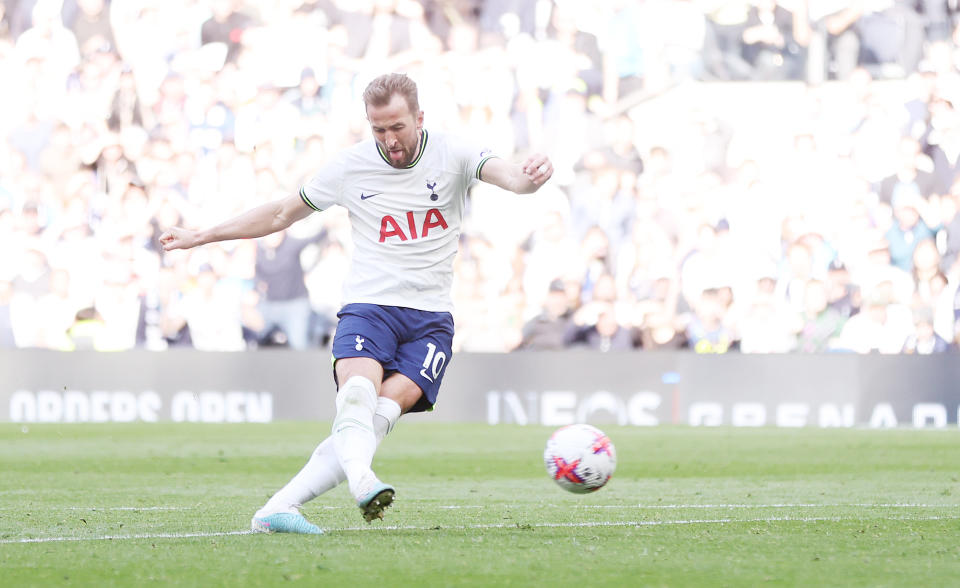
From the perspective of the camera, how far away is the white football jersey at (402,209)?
6246 millimetres

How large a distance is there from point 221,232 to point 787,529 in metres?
2.73

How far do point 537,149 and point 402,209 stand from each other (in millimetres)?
11669

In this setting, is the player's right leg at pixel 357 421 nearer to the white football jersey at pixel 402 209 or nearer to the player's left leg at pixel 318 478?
the player's left leg at pixel 318 478

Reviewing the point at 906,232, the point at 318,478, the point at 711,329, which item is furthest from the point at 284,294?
the point at 318,478

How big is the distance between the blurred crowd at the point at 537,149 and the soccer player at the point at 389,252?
34.7 feet

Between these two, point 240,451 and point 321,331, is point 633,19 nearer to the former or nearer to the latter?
point 321,331

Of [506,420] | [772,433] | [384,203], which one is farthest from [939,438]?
[384,203]

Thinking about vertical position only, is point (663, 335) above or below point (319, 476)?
above

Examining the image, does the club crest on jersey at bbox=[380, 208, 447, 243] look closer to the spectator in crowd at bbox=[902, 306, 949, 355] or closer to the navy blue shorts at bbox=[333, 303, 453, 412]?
the navy blue shorts at bbox=[333, 303, 453, 412]

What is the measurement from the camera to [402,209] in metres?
6.27

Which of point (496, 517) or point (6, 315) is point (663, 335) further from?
point (496, 517)

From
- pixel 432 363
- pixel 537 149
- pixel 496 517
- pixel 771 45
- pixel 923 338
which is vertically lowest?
pixel 496 517

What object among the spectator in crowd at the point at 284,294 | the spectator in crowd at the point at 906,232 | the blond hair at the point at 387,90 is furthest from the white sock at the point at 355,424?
the spectator in crowd at the point at 906,232

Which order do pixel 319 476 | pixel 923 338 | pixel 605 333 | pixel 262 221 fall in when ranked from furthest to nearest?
pixel 605 333
pixel 923 338
pixel 262 221
pixel 319 476
